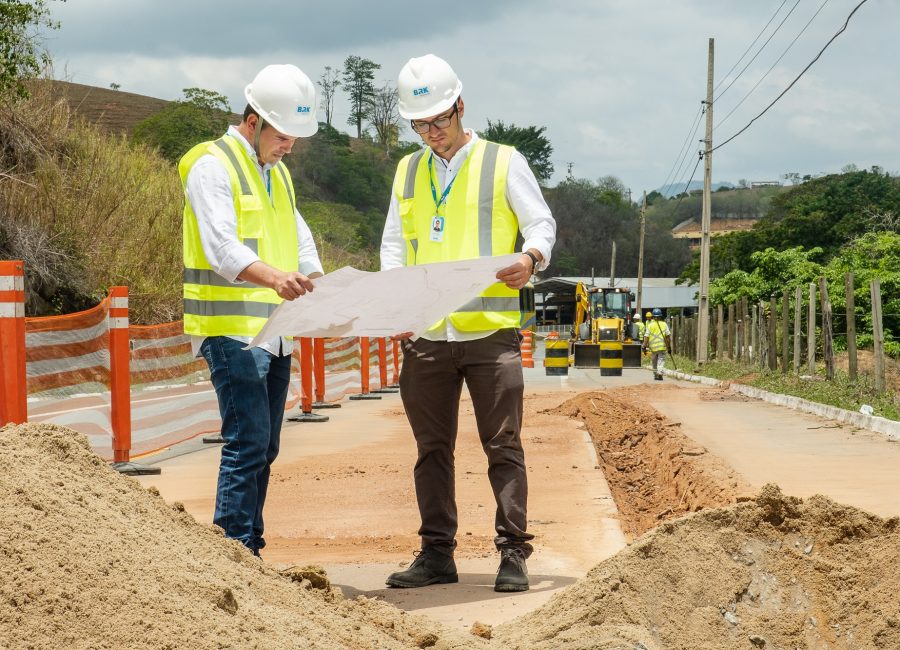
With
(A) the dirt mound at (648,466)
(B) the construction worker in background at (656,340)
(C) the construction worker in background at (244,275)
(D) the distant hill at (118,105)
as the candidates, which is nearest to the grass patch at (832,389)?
(A) the dirt mound at (648,466)

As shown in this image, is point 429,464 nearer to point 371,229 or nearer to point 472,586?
point 472,586

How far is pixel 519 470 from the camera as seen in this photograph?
5141 mm

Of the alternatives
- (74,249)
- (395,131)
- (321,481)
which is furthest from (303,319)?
(395,131)

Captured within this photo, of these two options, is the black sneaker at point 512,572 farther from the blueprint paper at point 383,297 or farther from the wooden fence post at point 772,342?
the wooden fence post at point 772,342

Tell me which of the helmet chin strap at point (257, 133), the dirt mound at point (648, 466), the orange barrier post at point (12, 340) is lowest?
the dirt mound at point (648, 466)

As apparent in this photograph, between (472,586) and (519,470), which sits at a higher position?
(519,470)

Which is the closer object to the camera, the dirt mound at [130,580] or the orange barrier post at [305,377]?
the dirt mound at [130,580]

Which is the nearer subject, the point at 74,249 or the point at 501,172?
the point at 501,172

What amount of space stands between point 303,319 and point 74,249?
18991 millimetres

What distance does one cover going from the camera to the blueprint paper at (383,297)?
→ 457cm

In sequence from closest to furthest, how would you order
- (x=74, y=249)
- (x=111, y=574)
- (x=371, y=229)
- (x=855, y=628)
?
(x=111, y=574) → (x=855, y=628) → (x=74, y=249) → (x=371, y=229)

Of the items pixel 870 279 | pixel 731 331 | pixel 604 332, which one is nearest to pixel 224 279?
pixel 731 331

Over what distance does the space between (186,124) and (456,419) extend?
200 feet

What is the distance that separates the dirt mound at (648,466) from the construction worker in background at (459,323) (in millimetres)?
1830
